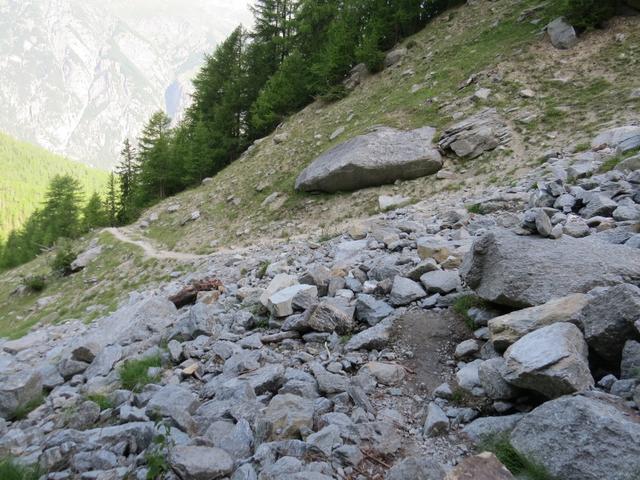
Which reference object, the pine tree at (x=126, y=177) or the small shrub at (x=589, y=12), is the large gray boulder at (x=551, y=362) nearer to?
the small shrub at (x=589, y=12)

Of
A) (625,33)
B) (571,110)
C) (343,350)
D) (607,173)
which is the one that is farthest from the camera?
(625,33)

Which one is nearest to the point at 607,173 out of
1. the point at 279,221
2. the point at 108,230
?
the point at 279,221

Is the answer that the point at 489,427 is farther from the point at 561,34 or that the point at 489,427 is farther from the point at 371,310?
the point at 561,34

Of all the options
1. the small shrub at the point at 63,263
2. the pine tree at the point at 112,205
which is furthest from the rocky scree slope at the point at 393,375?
the pine tree at the point at 112,205

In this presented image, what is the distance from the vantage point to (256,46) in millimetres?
43594

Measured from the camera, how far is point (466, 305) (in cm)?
574

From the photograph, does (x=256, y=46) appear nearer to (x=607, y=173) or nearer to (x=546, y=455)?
(x=607, y=173)

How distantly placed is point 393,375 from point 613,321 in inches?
92.4

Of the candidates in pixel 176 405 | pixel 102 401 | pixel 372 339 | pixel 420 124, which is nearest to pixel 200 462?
pixel 176 405

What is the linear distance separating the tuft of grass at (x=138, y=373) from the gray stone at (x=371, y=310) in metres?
3.35

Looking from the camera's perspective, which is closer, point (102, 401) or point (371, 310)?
point (102, 401)

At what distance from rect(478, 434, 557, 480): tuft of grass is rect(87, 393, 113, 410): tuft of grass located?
16.0ft

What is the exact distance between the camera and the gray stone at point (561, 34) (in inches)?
781

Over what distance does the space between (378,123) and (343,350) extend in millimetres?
19158
